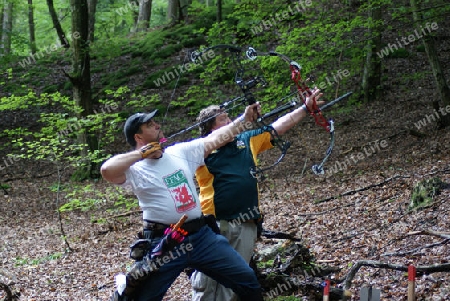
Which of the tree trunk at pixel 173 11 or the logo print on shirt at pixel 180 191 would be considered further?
the tree trunk at pixel 173 11

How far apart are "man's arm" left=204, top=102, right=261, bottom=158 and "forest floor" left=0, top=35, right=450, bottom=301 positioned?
74.2 inches

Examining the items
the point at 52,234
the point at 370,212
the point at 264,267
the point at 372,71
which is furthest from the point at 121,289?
the point at 372,71

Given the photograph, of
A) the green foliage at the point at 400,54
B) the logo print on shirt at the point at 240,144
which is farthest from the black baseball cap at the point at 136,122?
the green foliage at the point at 400,54

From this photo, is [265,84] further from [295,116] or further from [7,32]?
[7,32]

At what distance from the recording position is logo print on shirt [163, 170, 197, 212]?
358 cm

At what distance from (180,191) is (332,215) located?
4433 millimetres

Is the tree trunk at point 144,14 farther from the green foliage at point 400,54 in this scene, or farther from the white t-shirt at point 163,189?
the white t-shirt at point 163,189

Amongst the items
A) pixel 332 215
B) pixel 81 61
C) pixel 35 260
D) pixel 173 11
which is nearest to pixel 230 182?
pixel 332 215

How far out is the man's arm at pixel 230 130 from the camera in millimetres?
3859

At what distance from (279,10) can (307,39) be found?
1901 millimetres

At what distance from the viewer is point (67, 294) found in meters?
6.69

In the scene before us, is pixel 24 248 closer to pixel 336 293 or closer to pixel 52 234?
pixel 52 234

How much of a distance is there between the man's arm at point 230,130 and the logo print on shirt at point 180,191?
39 cm

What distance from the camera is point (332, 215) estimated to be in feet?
24.7
